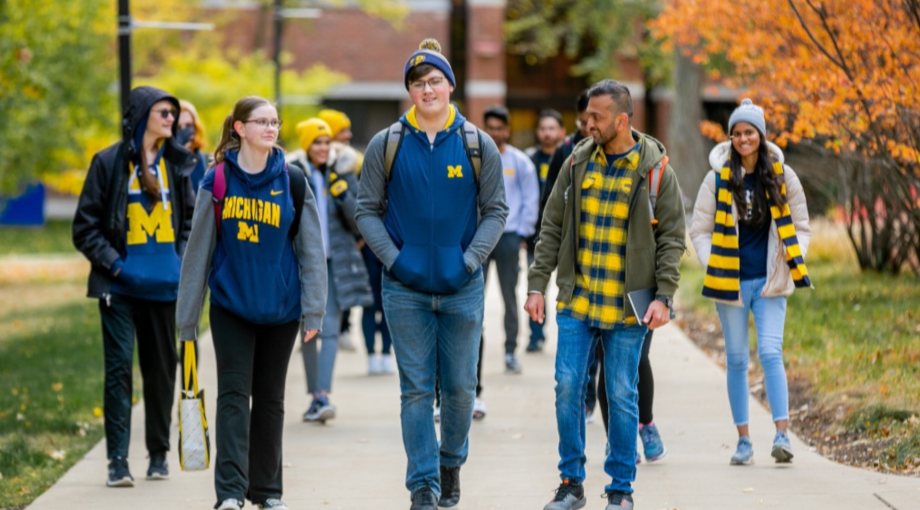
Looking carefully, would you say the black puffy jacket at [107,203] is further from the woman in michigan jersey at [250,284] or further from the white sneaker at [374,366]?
the white sneaker at [374,366]

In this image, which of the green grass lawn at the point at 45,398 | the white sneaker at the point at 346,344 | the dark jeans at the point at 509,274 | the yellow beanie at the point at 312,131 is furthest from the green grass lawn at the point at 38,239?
the yellow beanie at the point at 312,131

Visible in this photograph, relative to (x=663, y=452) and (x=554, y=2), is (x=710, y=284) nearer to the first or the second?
(x=663, y=452)

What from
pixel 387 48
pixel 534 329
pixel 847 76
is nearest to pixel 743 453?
pixel 847 76

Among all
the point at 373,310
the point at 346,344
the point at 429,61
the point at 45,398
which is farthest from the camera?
the point at 346,344

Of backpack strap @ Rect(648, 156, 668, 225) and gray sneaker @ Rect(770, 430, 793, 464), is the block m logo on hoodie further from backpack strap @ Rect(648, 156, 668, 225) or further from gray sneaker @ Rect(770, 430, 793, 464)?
gray sneaker @ Rect(770, 430, 793, 464)

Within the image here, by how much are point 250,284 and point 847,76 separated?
5.64 m

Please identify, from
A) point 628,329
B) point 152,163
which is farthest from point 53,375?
point 628,329

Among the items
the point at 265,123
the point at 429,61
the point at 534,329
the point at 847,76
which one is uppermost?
the point at 847,76

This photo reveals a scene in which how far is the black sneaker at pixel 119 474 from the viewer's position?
7.14 meters

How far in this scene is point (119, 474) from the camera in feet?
23.5

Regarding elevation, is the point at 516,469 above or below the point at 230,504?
below

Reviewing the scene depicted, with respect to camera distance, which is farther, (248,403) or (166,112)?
(166,112)

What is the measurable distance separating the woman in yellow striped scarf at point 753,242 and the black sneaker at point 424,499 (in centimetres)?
194

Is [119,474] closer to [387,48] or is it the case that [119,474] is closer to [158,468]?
[158,468]
